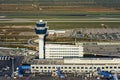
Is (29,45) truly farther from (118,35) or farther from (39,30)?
(118,35)

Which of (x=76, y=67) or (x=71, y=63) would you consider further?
(x=71, y=63)

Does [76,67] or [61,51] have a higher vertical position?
[61,51]

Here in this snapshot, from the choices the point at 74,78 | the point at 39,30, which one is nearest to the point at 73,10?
the point at 39,30

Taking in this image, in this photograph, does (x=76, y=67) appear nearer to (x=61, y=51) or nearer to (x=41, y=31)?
(x=61, y=51)

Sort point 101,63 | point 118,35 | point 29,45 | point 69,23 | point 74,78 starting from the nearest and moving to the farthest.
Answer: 1. point 74,78
2. point 101,63
3. point 29,45
4. point 118,35
5. point 69,23

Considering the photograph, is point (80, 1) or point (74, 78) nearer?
point (74, 78)

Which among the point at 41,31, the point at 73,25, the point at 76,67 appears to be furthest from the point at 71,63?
the point at 73,25

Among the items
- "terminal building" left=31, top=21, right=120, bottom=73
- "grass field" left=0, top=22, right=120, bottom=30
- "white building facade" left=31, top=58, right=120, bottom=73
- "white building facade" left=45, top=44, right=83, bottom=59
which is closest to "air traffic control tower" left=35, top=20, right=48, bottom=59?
"terminal building" left=31, top=21, right=120, bottom=73

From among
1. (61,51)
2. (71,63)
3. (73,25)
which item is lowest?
(71,63)

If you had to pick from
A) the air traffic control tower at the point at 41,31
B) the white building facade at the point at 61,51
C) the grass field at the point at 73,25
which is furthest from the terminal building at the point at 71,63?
the grass field at the point at 73,25
